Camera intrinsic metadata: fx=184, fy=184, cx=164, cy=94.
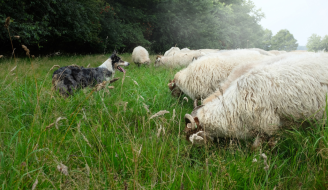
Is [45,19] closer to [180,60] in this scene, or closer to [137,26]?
[180,60]

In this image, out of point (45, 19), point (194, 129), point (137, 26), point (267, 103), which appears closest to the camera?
point (267, 103)

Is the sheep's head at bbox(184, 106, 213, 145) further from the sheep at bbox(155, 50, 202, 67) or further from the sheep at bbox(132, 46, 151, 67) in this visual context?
the sheep at bbox(132, 46, 151, 67)

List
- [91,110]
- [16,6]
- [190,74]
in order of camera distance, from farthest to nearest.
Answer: [16,6] < [190,74] < [91,110]

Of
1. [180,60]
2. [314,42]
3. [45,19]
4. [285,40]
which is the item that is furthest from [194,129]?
[285,40]

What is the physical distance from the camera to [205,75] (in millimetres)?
4066

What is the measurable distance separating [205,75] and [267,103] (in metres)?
1.91

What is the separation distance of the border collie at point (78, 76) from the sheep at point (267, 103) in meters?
2.59

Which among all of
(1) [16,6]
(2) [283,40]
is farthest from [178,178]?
(2) [283,40]

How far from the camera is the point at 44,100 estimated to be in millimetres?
3031

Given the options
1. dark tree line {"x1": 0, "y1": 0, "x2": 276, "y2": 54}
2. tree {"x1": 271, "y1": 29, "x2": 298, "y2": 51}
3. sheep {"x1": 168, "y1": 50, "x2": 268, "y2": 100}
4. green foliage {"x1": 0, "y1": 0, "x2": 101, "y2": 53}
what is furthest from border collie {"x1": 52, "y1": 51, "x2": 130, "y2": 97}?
tree {"x1": 271, "y1": 29, "x2": 298, "y2": 51}

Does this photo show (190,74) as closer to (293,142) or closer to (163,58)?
(293,142)

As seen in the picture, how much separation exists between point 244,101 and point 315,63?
1155mm

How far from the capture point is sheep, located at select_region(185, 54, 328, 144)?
2248 millimetres

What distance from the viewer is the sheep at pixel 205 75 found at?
4.03 metres
